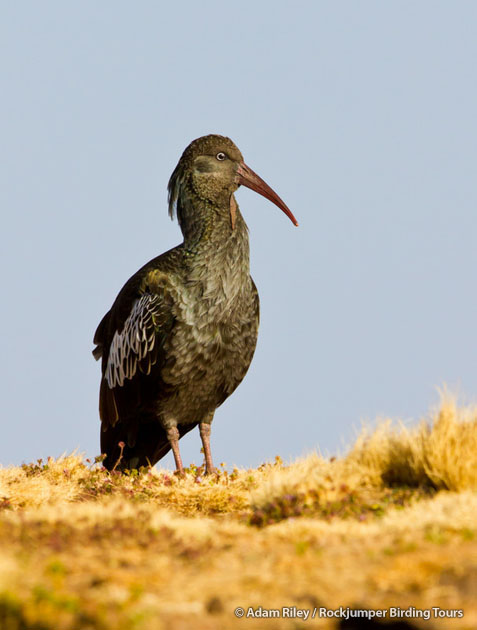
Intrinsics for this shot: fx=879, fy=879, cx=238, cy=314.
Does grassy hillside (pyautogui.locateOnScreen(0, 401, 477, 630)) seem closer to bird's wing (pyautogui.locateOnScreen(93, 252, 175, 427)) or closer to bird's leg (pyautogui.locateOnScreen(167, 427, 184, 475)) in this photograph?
bird's leg (pyautogui.locateOnScreen(167, 427, 184, 475))

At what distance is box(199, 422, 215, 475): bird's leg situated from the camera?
34.7ft

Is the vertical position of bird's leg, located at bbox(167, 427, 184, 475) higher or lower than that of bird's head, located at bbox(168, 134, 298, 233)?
lower

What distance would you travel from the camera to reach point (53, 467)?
434 inches

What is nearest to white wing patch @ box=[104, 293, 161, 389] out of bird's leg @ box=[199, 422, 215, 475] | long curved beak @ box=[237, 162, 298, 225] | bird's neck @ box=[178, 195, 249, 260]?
bird's neck @ box=[178, 195, 249, 260]

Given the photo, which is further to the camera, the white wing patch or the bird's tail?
the bird's tail

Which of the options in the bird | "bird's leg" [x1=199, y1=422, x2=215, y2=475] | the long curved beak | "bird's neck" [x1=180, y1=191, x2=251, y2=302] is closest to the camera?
the bird

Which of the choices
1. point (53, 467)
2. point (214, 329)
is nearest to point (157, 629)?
point (214, 329)

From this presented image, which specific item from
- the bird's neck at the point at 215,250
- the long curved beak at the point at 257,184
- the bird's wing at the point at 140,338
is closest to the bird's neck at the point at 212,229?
the bird's neck at the point at 215,250

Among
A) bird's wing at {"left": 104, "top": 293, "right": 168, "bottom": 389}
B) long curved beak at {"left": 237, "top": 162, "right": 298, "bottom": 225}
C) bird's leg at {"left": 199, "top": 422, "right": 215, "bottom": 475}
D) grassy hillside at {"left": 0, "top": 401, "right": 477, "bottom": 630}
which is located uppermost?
long curved beak at {"left": 237, "top": 162, "right": 298, "bottom": 225}

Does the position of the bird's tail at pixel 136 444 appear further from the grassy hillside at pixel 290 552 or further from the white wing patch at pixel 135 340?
the grassy hillside at pixel 290 552

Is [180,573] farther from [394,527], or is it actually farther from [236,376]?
[236,376]

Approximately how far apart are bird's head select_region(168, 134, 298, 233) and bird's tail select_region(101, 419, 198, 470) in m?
2.62

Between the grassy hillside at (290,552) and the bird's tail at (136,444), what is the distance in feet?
7.35

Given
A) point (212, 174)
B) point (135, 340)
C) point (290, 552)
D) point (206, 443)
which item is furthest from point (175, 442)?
point (290, 552)
